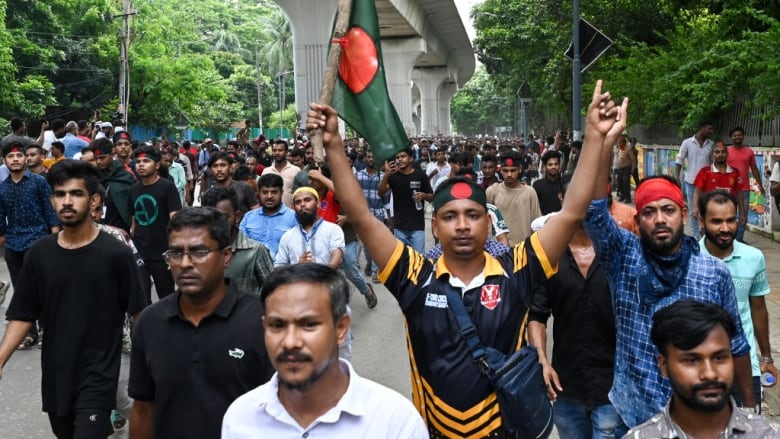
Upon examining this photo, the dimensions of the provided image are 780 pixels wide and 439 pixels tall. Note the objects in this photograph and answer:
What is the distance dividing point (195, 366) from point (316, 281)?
1.03 meters

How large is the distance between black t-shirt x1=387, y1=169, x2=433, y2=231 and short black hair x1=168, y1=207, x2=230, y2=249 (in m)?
7.01

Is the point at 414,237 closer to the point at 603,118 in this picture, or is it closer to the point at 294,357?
the point at 603,118

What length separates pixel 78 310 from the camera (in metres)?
4.29

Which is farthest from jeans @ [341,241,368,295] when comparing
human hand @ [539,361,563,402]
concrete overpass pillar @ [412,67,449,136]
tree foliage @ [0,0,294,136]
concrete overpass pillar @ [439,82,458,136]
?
concrete overpass pillar @ [439,82,458,136]

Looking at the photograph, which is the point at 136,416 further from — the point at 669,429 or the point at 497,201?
the point at 497,201

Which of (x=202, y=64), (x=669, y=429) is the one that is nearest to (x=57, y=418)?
(x=669, y=429)

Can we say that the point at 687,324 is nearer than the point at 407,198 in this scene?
Yes

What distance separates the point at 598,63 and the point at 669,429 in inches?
1017

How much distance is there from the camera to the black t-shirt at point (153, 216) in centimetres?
770

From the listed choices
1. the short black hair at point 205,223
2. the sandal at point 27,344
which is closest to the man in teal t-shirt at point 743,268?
the short black hair at point 205,223

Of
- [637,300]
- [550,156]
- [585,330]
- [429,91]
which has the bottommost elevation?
[585,330]

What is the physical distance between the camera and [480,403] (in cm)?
321

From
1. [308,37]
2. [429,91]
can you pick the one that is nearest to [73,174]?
[308,37]

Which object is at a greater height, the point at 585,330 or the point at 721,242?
the point at 721,242
